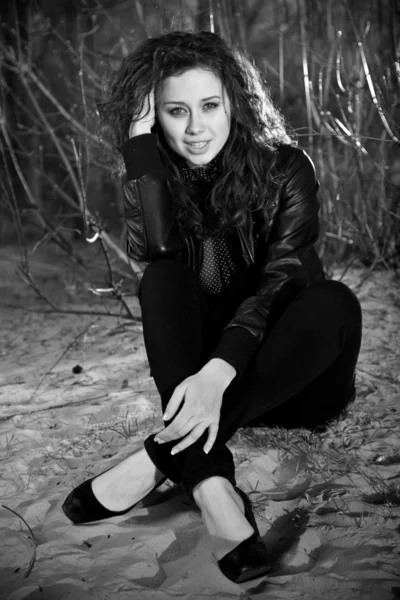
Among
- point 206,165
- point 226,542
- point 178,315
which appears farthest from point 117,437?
point 206,165

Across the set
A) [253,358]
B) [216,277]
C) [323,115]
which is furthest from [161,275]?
[323,115]

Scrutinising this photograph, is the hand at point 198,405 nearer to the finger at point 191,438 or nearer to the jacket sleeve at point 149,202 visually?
the finger at point 191,438

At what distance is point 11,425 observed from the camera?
2.66 m

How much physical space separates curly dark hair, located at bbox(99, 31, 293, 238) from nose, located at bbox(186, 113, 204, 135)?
0.48 ft

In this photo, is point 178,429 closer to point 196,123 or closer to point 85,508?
point 85,508

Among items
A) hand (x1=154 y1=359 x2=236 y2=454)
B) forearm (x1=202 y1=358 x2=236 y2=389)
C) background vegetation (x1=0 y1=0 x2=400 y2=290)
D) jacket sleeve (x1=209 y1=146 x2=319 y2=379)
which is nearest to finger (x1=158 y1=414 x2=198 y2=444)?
hand (x1=154 y1=359 x2=236 y2=454)

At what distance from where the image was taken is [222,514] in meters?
1.70

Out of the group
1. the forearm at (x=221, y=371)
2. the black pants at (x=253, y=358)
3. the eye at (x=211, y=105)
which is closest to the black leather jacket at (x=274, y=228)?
the black pants at (x=253, y=358)

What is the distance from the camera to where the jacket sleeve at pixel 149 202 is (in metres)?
2.20

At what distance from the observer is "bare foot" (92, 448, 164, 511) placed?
75.3 inches

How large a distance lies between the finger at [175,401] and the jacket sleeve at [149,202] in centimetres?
61

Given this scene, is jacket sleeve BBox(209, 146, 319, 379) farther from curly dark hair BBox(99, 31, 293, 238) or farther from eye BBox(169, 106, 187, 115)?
eye BBox(169, 106, 187, 115)

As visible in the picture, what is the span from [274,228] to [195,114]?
0.48 metres

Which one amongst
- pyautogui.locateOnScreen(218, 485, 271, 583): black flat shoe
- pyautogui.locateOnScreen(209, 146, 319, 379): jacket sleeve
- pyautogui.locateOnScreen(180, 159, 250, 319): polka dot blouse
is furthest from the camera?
pyautogui.locateOnScreen(180, 159, 250, 319): polka dot blouse
